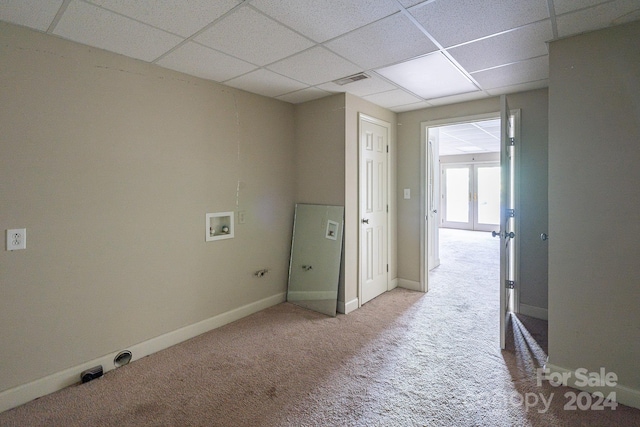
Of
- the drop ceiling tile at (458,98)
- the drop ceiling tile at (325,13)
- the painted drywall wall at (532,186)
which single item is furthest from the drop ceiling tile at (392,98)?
the drop ceiling tile at (325,13)

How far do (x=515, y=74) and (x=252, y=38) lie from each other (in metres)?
2.34

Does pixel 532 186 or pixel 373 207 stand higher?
pixel 532 186

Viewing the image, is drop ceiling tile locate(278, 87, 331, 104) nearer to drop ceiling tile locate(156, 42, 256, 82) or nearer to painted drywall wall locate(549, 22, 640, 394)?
drop ceiling tile locate(156, 42, 256, 82)

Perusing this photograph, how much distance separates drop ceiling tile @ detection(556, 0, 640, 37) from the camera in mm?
1765

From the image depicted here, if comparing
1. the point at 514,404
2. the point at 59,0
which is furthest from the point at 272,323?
the point at 59,0

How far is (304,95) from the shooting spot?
346cm

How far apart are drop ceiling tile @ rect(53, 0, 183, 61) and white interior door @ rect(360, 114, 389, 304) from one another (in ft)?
7.04

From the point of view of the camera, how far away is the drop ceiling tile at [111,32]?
6.03 feet

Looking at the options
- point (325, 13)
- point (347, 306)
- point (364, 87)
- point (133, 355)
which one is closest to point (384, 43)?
point (325, 13)

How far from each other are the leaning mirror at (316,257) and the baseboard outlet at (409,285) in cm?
132

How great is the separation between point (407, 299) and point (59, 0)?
4000mm

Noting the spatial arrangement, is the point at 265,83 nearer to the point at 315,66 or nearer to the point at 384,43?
the point at 315,66

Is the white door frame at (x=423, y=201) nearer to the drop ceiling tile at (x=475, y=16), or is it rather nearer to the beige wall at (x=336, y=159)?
the beige wall at (x=336, y=159)

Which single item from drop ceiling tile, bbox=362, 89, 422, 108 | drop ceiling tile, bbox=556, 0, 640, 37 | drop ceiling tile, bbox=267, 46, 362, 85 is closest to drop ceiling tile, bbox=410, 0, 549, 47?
drop ceiling tile, bbox=556, 0, 640, 37
